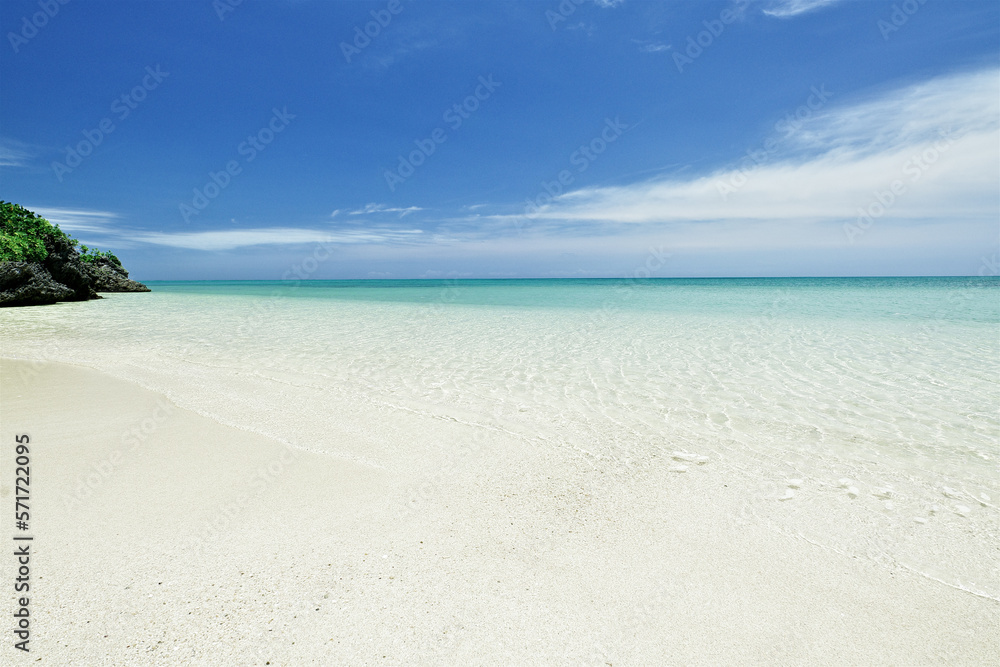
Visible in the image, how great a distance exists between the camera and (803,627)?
7.29 feet

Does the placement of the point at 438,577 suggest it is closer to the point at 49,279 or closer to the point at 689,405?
the point at 689,405

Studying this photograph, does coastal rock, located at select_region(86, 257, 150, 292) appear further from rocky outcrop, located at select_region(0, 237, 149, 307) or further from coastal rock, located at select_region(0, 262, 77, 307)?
coastal rock, located at select_region(0, 262, 77, 307)

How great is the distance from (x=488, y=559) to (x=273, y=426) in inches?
→ 131

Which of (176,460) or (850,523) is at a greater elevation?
(176,460)

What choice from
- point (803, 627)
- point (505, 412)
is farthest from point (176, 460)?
point (803, 627)

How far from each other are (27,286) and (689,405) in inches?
1190

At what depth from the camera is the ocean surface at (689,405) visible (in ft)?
11.3

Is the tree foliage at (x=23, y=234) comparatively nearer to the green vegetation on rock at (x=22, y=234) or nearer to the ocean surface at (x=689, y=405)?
the green vegetation on rock at (x=22, y=234)

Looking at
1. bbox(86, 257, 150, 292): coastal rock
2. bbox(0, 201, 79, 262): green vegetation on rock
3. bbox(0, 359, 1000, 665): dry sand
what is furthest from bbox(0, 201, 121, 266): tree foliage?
bbox(0, 359, 1000, 665): dry sand

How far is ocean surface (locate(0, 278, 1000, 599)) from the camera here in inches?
136

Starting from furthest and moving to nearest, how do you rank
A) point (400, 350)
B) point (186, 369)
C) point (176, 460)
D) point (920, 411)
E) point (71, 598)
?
Result: point (400, 350) < point (186, 369) < point (920, 411) < point (176, 460) < point (71, 598)

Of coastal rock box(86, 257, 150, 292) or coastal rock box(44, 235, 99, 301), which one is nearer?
coastal rock box(44, 235, 99, 301)

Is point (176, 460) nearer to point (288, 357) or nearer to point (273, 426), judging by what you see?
point (273, 426)

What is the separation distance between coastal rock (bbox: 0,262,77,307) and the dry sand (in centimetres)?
2599
